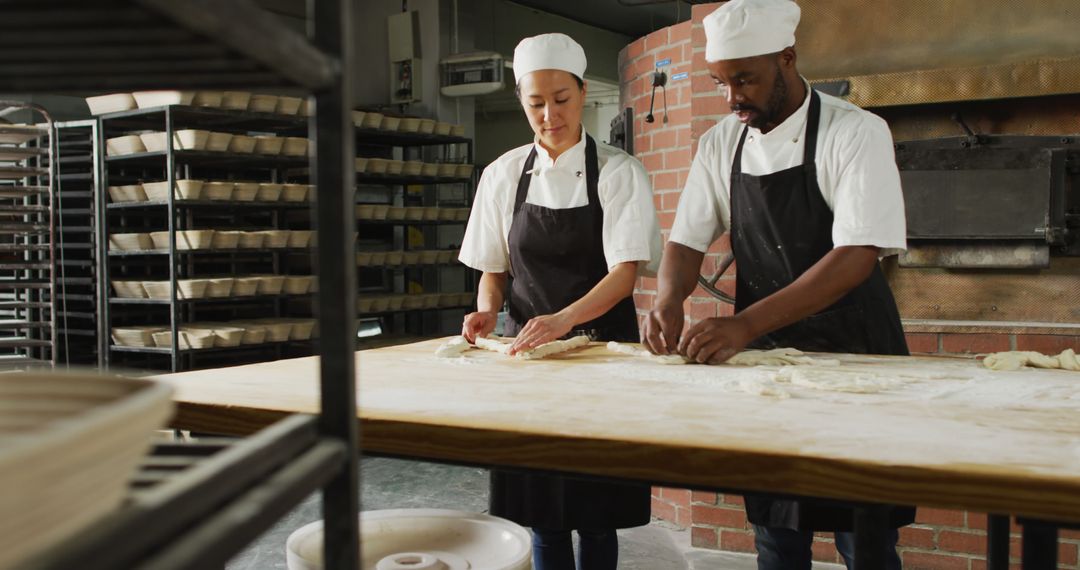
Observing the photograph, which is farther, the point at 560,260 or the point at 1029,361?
the point at 560,260

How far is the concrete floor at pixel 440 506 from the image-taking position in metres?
3.33

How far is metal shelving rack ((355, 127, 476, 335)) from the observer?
666cm

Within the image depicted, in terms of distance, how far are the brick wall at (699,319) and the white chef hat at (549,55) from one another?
827 mm

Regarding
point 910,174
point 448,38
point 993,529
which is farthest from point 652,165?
point 448,38

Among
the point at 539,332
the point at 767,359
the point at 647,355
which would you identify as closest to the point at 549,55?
the point at 539,332

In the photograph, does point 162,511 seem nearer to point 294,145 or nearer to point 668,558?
point 668,558

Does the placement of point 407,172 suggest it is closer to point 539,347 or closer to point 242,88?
point 539,347

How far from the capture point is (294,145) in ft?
18.3

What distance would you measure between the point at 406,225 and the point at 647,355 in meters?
5.17

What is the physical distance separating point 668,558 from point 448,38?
19.6 feet

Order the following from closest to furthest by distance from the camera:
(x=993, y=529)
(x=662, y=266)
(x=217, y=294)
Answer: (x=993, y=529) < (x=662, y=266) < (x=217, y=294)

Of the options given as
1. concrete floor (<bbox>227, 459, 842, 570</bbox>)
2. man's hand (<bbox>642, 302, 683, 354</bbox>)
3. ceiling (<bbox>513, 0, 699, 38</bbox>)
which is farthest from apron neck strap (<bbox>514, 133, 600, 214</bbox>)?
ceiling (<bbox>513, 0, 699, 38</bbox>)

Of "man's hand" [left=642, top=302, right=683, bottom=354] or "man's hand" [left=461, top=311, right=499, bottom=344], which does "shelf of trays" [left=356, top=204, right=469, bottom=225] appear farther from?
"man's hand" [left=642, top=302, right=683, bottom=354]

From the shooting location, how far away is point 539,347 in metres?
2.14
